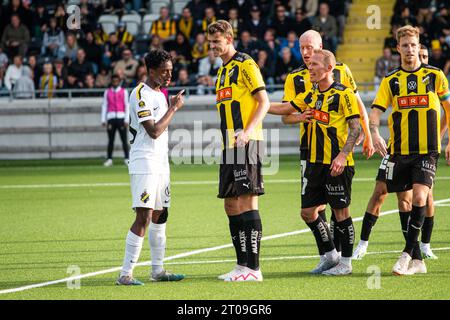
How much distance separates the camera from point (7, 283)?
899cm

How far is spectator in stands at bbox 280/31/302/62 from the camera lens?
84.0 ft

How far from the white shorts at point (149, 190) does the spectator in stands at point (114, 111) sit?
1448cm

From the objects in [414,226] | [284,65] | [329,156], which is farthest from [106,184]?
[414,226]

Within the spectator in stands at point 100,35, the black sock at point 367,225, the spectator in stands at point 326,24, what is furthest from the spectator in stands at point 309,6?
the black sock at point 367,225

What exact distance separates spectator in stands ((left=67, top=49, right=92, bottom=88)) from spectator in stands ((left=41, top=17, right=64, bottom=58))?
1624mm

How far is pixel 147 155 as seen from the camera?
28.9 feet

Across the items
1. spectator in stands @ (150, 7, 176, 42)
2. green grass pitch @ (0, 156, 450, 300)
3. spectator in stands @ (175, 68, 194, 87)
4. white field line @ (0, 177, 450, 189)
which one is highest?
spectator in stands @ (150, 7, 176, 42)

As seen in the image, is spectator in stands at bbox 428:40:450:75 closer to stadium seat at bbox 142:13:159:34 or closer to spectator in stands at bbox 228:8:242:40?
spectator in stands at bbox 228:8:242:40

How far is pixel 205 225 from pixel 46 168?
10.9 m

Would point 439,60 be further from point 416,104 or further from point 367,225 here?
point 416,104

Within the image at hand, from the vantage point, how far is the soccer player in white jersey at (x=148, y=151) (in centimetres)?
872

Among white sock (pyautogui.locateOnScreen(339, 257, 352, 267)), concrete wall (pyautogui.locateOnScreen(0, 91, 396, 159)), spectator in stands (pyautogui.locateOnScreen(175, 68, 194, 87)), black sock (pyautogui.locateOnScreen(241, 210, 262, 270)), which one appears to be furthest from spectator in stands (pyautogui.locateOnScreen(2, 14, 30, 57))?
white sock (pyautogui.locateOnScreen(339, 257, 352, 267))

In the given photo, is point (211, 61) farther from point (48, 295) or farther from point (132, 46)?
point (48, 295)

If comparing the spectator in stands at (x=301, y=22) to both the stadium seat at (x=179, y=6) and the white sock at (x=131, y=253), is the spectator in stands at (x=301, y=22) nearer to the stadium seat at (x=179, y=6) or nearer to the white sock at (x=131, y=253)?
the stadium seat at (x=179, y=6)
